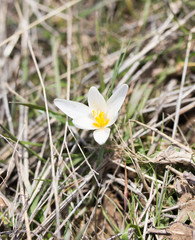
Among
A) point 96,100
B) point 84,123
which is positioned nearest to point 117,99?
point 96,100

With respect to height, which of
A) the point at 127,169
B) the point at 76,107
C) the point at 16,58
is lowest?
the point at 127,169

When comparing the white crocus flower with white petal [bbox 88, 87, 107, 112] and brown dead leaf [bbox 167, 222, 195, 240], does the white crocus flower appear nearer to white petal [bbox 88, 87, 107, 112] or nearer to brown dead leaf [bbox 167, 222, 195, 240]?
white petal [bbox 88, 87, 107, 112]

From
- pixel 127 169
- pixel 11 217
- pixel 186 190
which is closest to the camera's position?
pixel 186 190

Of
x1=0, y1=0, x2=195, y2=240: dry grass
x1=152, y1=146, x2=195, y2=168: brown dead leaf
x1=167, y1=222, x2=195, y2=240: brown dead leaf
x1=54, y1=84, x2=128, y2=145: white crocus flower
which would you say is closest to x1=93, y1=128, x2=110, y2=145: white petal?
x1=54, y1=84, x2=128, y2=145: white crocus flower

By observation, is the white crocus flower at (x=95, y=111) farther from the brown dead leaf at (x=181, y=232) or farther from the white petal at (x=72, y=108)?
the brown dead leaf at (x=181, y=232)

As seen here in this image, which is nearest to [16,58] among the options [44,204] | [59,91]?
[59,91]

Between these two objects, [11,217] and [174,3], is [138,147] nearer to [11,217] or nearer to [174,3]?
[11,217]

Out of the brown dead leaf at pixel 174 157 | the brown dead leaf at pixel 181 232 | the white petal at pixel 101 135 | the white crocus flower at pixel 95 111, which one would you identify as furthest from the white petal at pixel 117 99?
the brown dead leaf at pixel 181 232
